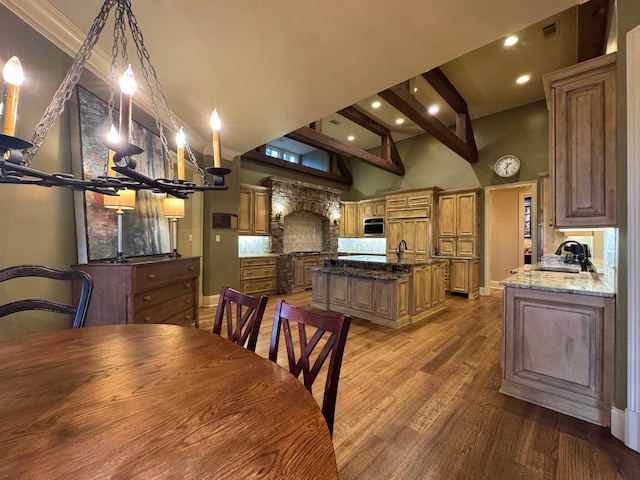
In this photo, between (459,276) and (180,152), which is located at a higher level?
(180,152)

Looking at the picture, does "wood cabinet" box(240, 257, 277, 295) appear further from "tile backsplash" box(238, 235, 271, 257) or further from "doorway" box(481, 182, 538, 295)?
"doorway" box(481, 182, 538, 295)

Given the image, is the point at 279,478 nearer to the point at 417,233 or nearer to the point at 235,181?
the point at 235,181

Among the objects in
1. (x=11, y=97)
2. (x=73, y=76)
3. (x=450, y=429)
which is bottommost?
(x=450, y=429)

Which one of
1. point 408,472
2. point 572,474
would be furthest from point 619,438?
point 408,472

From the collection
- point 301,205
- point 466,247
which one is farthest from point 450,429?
point 301,205

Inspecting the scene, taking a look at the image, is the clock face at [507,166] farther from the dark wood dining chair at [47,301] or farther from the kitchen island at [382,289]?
the dark wood dining chair at [47,301]

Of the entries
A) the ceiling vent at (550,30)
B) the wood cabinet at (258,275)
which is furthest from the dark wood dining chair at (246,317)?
the ceiling vent at (550,30)

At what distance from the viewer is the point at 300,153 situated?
8.16 m

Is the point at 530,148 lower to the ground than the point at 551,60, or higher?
lower

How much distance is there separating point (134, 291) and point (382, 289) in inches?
114

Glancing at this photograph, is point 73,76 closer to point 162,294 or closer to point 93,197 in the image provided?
point 93,197

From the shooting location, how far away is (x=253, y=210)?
5.93 meters

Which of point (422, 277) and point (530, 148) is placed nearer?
point (422, 277)

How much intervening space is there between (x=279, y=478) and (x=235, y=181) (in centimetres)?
500
